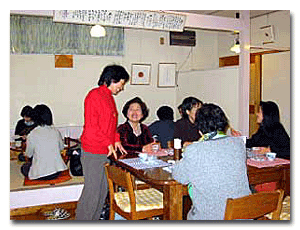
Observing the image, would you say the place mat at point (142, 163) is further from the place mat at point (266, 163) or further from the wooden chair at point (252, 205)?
the wooden chair at point (252, 205)

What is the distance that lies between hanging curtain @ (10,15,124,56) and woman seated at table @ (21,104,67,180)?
63.7 inches

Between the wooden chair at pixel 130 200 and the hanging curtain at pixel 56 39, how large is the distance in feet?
8.45

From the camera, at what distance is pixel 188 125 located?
283 cm

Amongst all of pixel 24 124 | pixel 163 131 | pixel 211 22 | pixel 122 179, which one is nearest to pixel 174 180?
pixel 122 179

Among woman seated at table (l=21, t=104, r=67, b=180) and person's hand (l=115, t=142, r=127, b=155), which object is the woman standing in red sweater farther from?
woman seated at table (l=21, t=104, r=67, b=180)

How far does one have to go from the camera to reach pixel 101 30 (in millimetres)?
3705

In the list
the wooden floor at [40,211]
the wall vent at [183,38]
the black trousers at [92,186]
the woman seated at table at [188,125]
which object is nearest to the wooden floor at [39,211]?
the wooden floor at [40,211]

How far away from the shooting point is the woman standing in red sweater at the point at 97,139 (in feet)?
7.41

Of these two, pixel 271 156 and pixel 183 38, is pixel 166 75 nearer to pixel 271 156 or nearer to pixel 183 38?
pixel 183 38

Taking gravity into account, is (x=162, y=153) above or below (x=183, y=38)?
below

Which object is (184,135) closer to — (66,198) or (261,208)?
(66,198)

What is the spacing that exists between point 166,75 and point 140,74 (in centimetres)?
38

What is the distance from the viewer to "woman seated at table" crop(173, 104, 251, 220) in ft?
5.00
